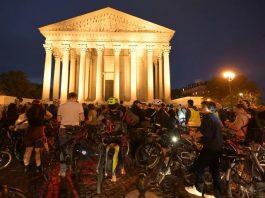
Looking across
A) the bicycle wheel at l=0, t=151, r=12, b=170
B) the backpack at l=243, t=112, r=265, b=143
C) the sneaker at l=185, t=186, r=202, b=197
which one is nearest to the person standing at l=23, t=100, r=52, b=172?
the bicycle wheel at l=0, t=151, r=12, b=170

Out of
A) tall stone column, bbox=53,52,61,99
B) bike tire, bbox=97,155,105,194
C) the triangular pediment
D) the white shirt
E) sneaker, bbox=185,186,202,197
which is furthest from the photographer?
the triangular pediment

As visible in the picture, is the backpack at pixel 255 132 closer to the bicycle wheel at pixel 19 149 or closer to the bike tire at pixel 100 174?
the bike tire at pixel 100 174

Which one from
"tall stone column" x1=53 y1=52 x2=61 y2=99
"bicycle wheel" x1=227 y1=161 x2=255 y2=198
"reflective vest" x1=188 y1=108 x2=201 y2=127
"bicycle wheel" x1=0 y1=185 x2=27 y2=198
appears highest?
"tall stone column" x1=53 y1=52 x2=61 y2=99

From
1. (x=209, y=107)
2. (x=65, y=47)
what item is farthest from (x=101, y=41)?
(x=209, y=107)

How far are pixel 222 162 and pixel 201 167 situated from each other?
917 mm

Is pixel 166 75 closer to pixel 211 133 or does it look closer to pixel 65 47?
pixel 65 47

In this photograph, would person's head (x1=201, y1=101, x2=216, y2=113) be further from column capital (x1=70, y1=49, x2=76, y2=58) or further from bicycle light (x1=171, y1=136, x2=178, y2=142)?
column capital (x1=70, y1=49, x2=76, y2=58)

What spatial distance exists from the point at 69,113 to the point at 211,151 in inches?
189

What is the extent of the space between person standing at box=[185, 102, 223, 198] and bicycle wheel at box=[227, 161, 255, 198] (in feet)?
1.31

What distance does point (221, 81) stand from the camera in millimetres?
70625

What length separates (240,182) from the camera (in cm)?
623

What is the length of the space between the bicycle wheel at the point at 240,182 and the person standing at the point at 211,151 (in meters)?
0.40

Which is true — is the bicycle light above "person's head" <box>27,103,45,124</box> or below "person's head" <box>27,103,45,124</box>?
below

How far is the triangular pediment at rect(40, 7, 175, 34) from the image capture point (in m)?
43.7
